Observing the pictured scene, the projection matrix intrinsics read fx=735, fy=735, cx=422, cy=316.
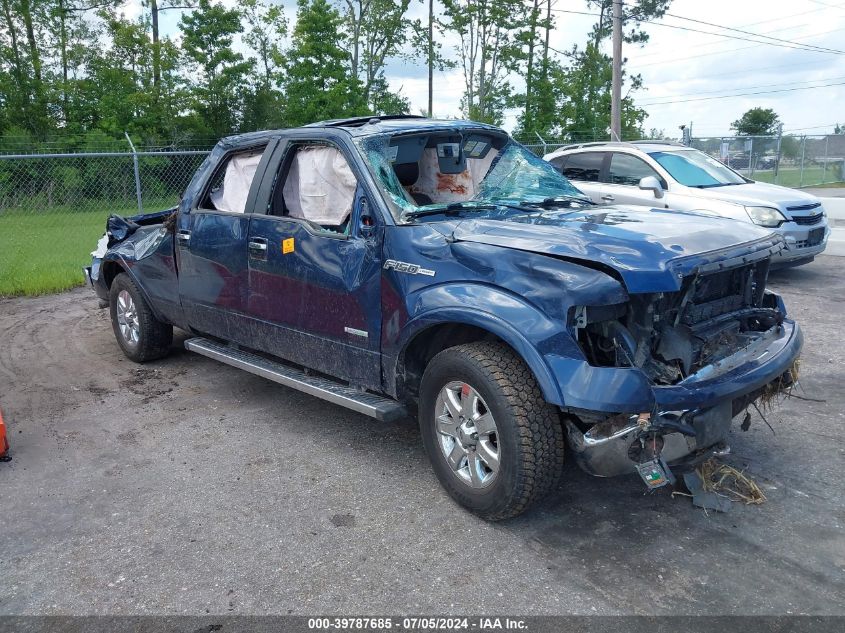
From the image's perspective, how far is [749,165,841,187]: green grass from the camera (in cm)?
2486

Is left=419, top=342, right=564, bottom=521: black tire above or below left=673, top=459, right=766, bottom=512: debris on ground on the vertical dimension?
above

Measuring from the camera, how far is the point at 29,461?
183 inches

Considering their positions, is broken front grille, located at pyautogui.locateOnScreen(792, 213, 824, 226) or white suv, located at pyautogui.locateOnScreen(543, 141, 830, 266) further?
broken front grille, located at pyautogui.locateOnScreen(792, 213, 824, 226)

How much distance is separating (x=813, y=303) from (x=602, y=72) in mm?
27476

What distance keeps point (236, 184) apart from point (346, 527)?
Result: 2817 mm

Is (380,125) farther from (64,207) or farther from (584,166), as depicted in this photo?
(64,207)

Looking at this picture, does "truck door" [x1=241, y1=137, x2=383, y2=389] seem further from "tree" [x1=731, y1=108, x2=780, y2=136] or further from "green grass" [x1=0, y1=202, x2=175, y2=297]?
"tree" [x1=731, y1=108, x2=780, y2=136]

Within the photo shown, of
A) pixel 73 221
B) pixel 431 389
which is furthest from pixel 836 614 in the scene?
pixel 73 221

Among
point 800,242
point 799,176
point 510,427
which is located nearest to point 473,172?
point 510,427

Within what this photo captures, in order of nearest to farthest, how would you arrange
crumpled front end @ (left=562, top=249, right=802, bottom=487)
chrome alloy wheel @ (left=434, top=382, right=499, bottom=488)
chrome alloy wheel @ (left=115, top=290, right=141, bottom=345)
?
1. crumpled front end @ (left=562, top=249, right=802, bottom=487)
2. chrome alloy wheel @ (left=434, top=382, right=499, bottom=488)
3. chrome alloy wheel @ (left=115, top=290, right=141, bottom=345)

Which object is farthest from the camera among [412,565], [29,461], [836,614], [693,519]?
[29,461]

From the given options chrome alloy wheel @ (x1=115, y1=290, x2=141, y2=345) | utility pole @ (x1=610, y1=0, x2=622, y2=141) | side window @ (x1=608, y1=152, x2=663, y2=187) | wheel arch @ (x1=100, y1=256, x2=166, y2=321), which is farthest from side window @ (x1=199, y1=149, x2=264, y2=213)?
utility pole @ (x1=610, y1=0, x2=622, y2=141)

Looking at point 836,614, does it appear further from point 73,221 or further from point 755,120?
point 755,120

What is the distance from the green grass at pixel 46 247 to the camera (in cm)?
1046
